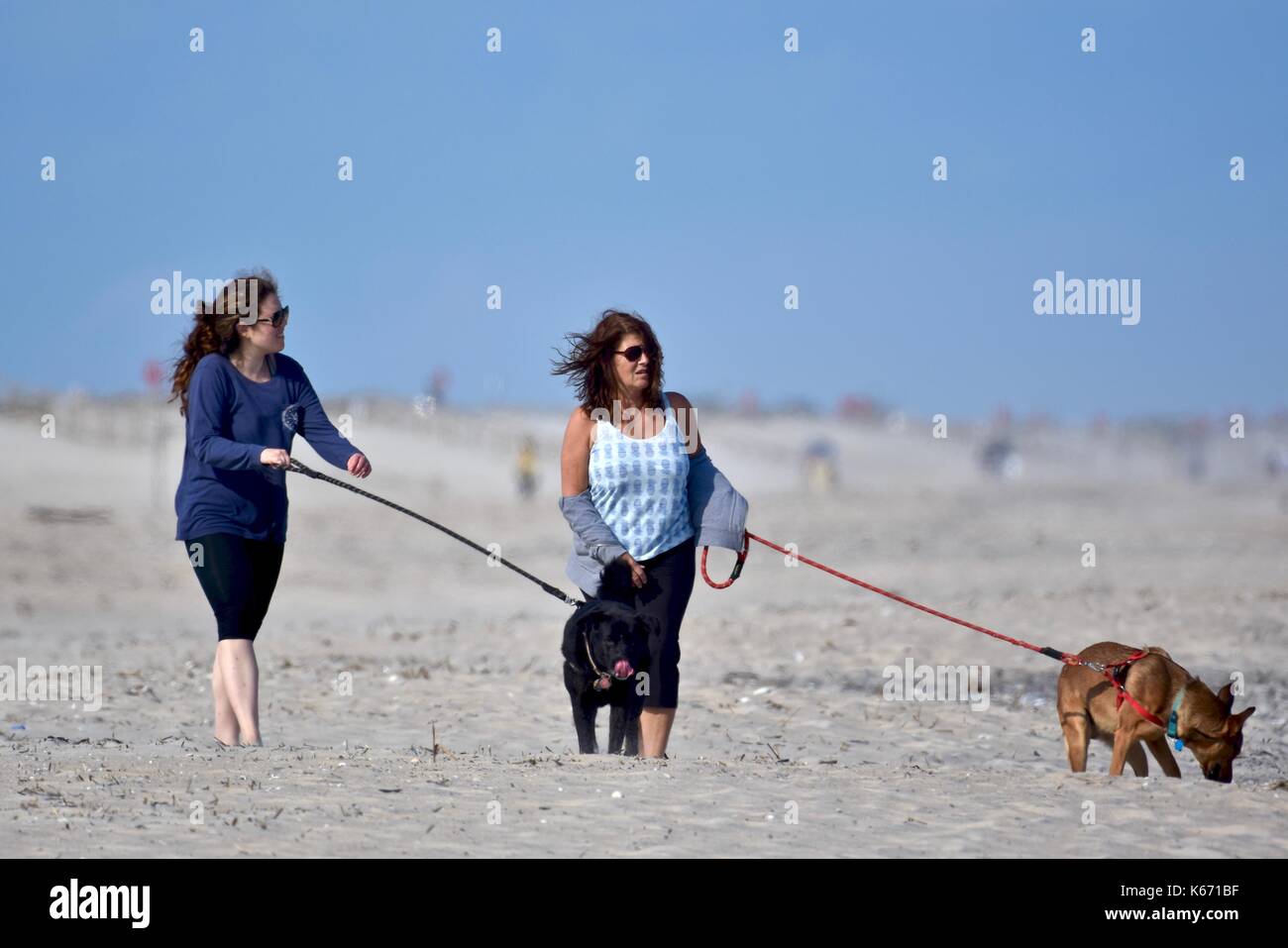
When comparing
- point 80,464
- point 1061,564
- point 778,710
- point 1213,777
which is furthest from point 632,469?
point 80,464

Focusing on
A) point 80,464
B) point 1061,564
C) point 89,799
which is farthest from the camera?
point 80,464

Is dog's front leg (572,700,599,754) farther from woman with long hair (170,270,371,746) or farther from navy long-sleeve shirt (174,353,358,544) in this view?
navy long-sleeve shirt (174,353,358,544)

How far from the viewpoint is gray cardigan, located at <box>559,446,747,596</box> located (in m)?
7.08

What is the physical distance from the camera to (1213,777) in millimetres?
7664

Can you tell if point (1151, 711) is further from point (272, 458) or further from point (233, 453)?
point (233, 453)

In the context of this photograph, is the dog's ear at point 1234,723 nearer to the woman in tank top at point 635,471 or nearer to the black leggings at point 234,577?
the woman in tank top at point 635,471

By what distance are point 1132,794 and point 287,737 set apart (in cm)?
474

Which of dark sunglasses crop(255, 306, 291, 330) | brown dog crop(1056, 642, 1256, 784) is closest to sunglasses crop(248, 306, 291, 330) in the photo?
dark sunglasses crop(255, 306, 291, 330)

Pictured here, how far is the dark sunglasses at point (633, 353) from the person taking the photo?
7.07 meters

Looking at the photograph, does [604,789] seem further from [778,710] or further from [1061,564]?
[1061,564]

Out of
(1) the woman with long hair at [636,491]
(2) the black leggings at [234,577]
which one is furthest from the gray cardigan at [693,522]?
(2) the black leggings at [234,577]

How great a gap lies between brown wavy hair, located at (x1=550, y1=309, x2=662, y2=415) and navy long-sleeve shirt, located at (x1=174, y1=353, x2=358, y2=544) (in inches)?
44.4

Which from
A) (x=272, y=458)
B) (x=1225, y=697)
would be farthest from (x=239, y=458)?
(x=1225, y=697)

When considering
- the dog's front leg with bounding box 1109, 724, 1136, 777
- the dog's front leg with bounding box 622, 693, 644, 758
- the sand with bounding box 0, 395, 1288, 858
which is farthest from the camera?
the dog's front leg with bounding box 1109, 724, 1136, 777
